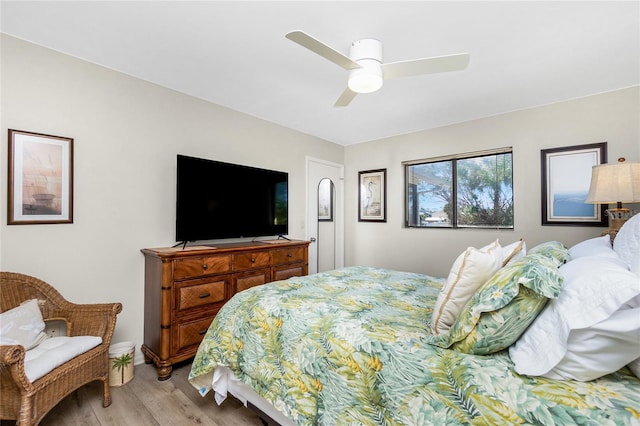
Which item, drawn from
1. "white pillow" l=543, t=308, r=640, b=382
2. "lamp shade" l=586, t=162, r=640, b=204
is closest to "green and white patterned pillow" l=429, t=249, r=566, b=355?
"white pillow" l=543, t=308, r=640, b=382

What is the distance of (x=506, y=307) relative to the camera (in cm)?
105

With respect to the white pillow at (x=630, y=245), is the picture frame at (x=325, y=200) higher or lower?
higher

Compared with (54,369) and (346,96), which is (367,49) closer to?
(346,96)

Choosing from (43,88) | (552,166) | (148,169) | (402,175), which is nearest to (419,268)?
(402,175)

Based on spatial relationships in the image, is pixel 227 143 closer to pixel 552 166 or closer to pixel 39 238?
pixel 39 238

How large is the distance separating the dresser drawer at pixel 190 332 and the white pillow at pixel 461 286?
80.0 inches

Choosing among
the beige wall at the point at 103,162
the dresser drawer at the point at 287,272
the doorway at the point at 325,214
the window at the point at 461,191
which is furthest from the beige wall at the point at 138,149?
the dresser drawer at the point at 287,272

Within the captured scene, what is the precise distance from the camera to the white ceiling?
178cm

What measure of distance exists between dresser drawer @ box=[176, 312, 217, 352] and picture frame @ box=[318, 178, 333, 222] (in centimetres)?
241

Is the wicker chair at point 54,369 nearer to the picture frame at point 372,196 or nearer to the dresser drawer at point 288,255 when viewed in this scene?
the dresser drawer at point 288,255

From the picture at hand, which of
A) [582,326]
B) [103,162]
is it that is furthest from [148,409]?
[582,326]

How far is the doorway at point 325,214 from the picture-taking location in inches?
172

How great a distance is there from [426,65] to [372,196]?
2857mm

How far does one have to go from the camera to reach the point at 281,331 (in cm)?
158
